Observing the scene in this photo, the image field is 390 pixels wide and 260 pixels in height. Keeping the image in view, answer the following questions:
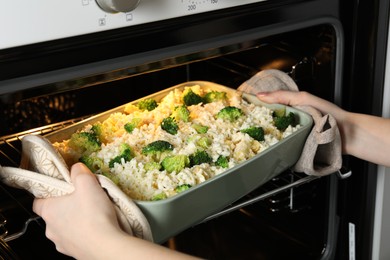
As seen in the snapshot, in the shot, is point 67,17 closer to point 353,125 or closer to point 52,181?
point 52,181

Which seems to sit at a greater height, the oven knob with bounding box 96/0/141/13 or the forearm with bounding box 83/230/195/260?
the oven knob with bounding box 96/0/141/13

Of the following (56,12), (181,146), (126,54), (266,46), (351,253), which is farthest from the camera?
(351,253)

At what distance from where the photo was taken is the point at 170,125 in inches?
45.8

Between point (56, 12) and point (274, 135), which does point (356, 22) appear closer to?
point (274, 135)

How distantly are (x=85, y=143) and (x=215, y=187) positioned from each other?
0.23 metres

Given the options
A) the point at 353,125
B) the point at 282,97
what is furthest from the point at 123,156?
the point at 353,125

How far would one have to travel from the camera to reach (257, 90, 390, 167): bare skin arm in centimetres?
126

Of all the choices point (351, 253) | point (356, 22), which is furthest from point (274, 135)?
point (351, 253)

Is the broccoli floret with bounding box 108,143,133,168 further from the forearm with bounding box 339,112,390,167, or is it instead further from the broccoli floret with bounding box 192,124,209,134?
the forearm with bounding box 339,112,390,167

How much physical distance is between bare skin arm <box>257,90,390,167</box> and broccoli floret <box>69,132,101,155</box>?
13.7 inches

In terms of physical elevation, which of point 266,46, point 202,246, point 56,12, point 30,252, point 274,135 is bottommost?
point 202,246

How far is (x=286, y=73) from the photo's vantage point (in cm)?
135

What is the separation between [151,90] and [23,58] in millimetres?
514

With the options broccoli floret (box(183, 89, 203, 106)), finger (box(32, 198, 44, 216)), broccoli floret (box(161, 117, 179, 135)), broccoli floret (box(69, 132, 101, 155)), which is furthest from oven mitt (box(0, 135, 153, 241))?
broccoli floret (box(183, 89, 203, 106))
